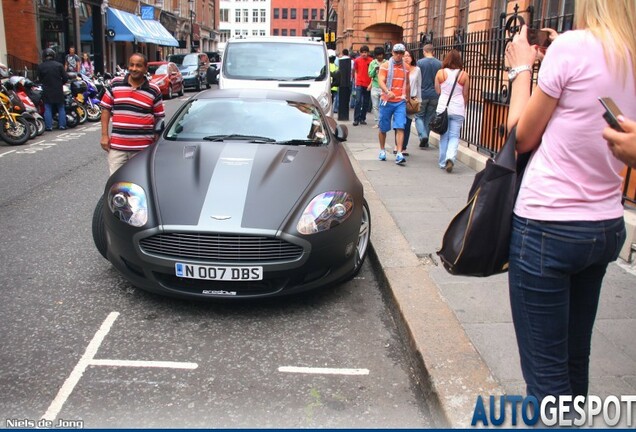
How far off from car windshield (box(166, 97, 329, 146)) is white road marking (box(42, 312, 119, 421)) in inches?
77.4

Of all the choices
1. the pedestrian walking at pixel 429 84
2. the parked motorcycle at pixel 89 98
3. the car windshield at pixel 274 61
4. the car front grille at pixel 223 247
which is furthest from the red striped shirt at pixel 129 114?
the parked motorcycle at pixel 89 98

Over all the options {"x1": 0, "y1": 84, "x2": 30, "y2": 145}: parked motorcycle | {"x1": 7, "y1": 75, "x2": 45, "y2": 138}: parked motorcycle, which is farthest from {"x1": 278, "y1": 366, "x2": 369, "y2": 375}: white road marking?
{"x1": 7, "y1": 75, "x2": 45, "y2": 138}: parked motorcycle

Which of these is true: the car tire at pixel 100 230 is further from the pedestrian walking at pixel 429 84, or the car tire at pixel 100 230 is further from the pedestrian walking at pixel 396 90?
the pedestrian walking at pixel 429 84

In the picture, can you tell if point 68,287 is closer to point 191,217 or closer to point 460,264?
point 191,217

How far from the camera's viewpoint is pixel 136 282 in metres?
4.28

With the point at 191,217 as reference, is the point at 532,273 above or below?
above

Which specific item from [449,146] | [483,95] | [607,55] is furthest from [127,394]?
[483,95]

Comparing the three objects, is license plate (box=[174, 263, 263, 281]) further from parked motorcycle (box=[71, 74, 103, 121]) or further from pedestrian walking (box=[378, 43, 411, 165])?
parked motorcycle (box=[71, 74, 103, 121])

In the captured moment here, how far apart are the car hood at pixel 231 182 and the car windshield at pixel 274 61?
636 cm

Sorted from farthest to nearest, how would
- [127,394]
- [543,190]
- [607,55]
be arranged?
1. [127,394]
2. [543,190]
3. [607,55]

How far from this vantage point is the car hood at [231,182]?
13.4ft

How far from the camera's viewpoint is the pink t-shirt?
1.88 m

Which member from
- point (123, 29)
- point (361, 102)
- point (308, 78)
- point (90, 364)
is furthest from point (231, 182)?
point (123, 29)

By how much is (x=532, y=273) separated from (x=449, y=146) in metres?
7.27
